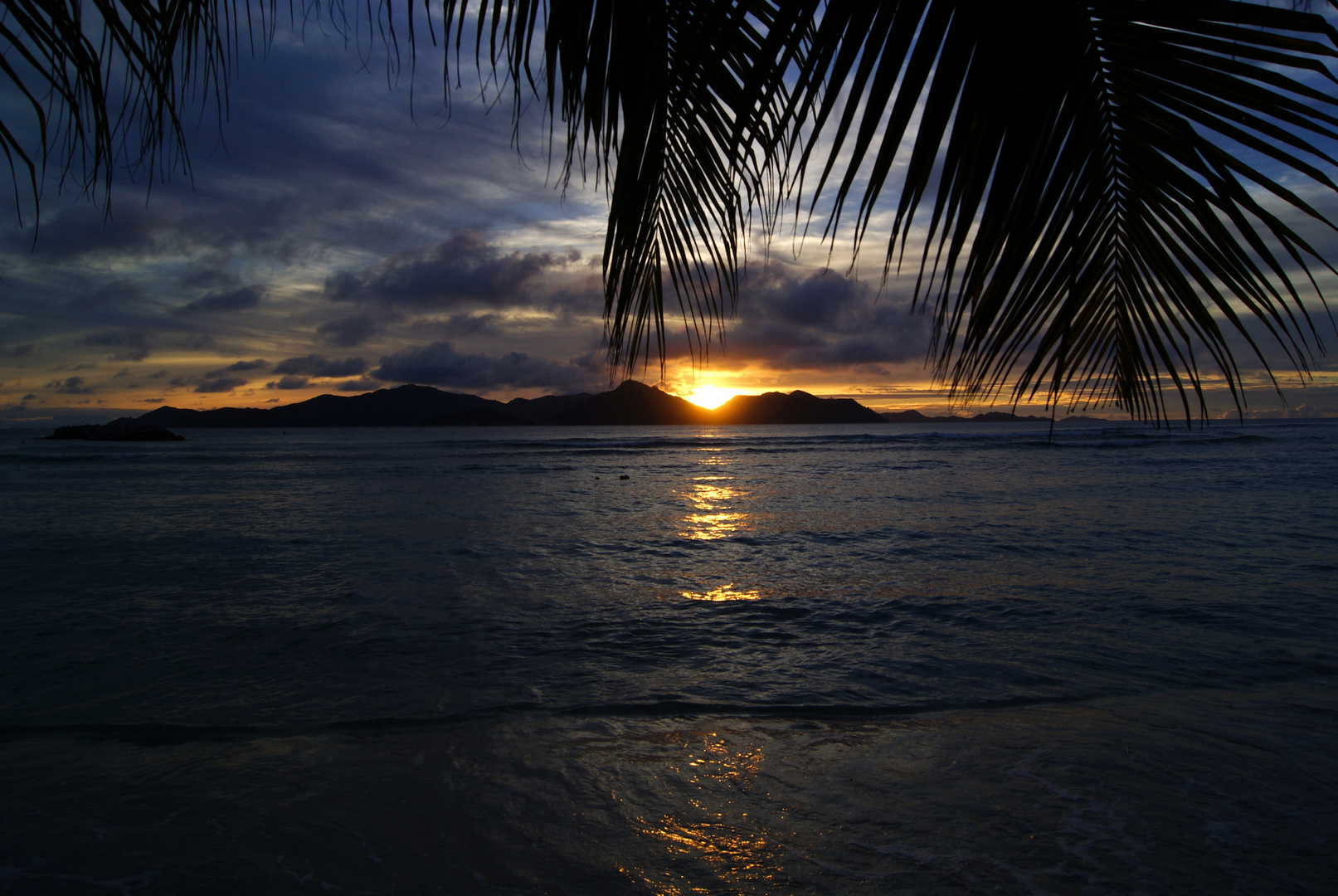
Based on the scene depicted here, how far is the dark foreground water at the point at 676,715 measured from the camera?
2.66m

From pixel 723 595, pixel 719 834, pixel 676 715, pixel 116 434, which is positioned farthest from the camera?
pixel 116 434

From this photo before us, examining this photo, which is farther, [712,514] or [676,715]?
[712,514]

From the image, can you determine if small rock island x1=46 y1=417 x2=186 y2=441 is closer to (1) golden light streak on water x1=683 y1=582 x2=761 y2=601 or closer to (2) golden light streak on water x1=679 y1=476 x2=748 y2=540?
(2) golden light streak on water x1=679 y1=476 x2=748 y2=540

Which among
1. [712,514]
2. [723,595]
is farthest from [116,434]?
[723,595]

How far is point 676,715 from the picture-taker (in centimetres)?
396

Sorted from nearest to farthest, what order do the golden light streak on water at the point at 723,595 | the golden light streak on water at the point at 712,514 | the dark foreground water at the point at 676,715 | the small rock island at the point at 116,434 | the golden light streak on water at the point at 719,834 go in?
1. the golden light streak on water at the point at 719,834
2. the dark foreground water at the point at 676,715
3. the golden light streak on water at the point at 723,595
4. the golden light streak on water at the point at 712,514
5. the small rock island at the point at 116,434

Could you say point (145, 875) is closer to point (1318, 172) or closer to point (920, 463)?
point (1318, 172)

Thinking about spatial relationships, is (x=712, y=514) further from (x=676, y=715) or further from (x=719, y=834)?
(x=719, y=834)

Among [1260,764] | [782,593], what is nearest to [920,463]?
[782,593]

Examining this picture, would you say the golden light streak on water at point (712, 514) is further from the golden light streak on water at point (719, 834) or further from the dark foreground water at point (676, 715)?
the golden light streak on water at point (719, 834)

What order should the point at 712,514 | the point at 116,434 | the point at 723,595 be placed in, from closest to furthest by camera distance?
the point at 723,595 < the point at 712,514 < the point at 116,434

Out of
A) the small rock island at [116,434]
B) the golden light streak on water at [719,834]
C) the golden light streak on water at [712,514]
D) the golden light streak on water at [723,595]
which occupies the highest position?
the small rock island at [116,434]

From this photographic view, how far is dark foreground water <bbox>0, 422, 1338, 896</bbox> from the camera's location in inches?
105

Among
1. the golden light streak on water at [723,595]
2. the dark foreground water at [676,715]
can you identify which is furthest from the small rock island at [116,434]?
the golden light streak on water at [723,595]
